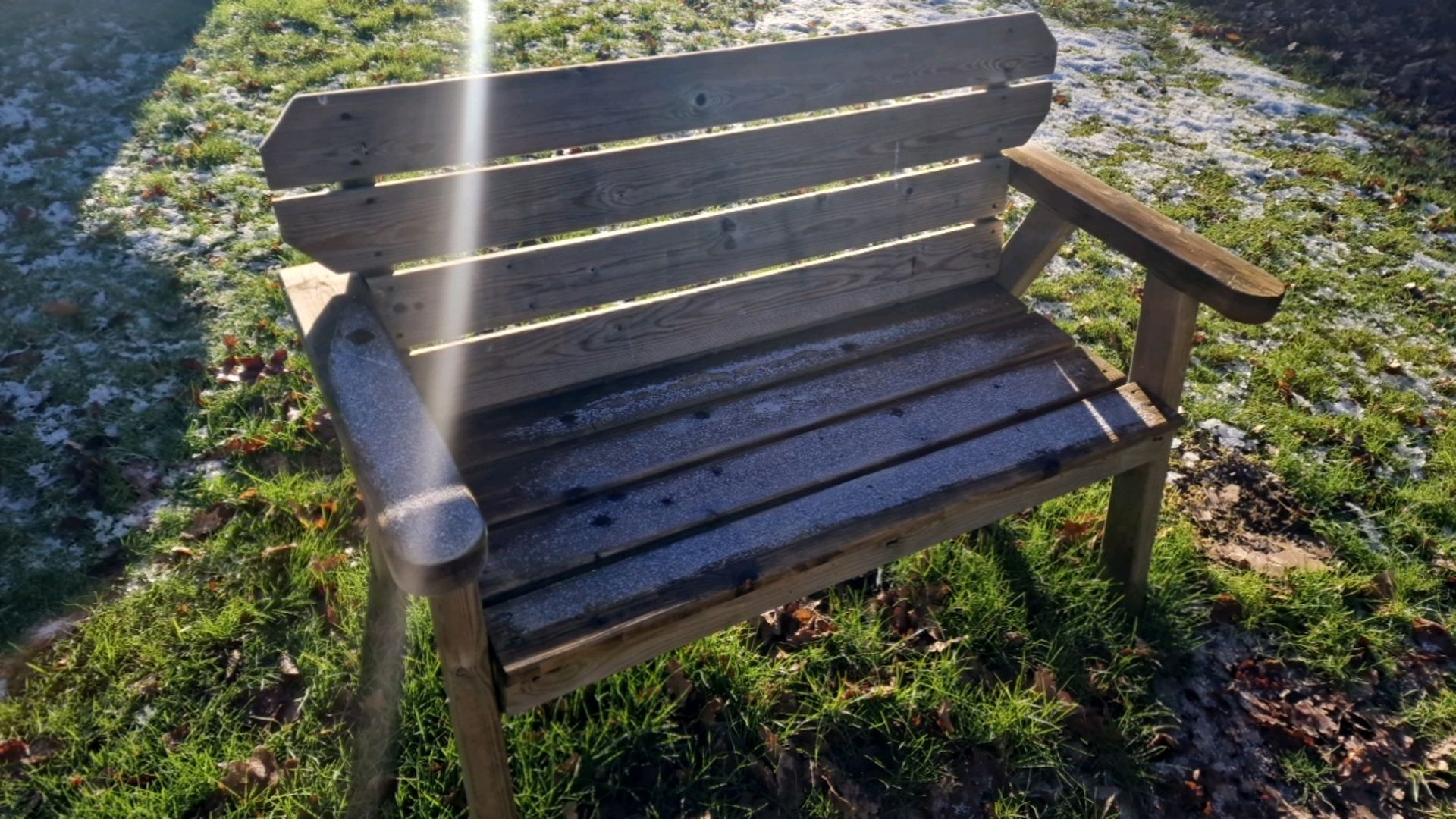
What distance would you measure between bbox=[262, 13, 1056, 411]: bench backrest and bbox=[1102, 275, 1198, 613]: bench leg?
0.59m

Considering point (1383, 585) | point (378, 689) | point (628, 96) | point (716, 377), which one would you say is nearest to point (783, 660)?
point (716, 377)

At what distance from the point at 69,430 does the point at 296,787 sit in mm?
1574

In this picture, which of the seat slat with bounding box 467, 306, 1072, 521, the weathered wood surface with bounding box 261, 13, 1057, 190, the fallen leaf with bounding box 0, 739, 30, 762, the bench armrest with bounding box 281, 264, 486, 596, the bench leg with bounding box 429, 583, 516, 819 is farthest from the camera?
the fallen leaf with bounding box 0, 739, 30, 762

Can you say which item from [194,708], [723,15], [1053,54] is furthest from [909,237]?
[723,15]

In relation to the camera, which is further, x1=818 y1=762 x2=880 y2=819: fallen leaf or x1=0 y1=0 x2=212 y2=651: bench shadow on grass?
x1=0 y1=0 x2=212 y2=651: bench shadow on grass

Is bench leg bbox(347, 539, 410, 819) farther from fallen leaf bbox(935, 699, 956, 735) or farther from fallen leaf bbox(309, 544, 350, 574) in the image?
fallen leaf bbox(935, 699, 956, 735)

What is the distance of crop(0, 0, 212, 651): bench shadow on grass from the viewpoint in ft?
8.57

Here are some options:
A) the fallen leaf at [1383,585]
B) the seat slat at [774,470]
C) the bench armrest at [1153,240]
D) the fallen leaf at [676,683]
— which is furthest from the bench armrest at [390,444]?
the fallen leaf at [1383,585]

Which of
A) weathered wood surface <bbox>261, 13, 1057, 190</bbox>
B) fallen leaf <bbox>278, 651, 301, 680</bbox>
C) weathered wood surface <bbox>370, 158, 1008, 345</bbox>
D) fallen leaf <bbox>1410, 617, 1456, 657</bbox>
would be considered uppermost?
weathered wood surface <bbox>261, 13, 1057, 190</bbox>

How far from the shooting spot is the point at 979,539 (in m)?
2.74

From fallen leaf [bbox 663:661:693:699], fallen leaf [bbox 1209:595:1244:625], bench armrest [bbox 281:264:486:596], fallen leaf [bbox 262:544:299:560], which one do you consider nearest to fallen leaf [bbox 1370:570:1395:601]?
fallen leaf [bbox 1209:595:1244:625]

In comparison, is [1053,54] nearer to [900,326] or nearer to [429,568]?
[900,326]

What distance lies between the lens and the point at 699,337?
2430mm

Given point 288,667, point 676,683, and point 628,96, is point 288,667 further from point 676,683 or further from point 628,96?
point 628,96
